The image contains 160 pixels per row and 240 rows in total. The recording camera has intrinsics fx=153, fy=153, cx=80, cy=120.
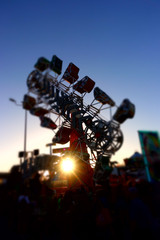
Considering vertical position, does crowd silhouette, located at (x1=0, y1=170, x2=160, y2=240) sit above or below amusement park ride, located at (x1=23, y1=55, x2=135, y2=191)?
below

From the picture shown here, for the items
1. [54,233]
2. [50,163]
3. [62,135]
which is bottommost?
[54,233]

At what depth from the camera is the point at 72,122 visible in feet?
58.2

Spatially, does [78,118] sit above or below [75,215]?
above

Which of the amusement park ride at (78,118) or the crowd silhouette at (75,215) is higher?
the amusement park ride at (78,118)

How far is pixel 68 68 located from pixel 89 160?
11650mm

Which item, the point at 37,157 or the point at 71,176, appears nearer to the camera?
the point at 37,157

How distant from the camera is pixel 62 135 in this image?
1755 cm

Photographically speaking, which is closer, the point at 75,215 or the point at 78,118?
the point at 75,215

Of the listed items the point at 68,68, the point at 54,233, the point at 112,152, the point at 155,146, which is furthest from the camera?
the point at 68,68

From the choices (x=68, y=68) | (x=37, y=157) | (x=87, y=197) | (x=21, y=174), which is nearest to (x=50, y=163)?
(x=37, y=157)

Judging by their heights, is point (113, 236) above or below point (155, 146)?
below

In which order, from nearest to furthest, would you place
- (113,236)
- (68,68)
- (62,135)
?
(113,236) → (62,135) → (68,68)

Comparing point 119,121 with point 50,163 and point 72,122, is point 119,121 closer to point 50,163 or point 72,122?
point 72,122

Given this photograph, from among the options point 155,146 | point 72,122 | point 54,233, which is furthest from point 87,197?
point 72,122
